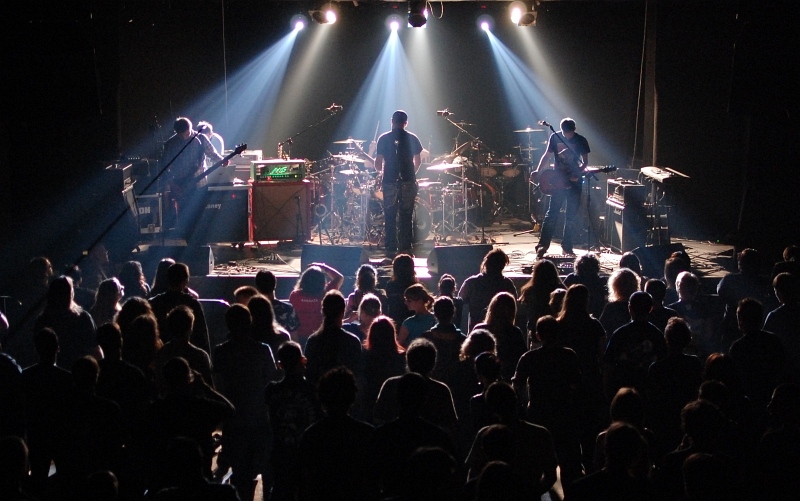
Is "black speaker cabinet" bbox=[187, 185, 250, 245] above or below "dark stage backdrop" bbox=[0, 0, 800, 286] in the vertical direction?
below

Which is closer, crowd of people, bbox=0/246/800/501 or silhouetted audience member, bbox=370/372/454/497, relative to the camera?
crowd of people, bbox=0/246/800/501

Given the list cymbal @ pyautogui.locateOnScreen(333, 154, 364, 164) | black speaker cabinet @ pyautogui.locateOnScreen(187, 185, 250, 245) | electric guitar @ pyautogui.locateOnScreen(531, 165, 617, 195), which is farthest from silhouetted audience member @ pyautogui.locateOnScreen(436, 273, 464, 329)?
cymbal @ pyautogui.locateOnScreen(333, 154, 364, 164)

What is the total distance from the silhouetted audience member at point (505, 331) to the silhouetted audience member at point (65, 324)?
2697 millimetres

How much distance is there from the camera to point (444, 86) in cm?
1958

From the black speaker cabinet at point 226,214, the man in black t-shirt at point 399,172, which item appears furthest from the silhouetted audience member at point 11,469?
the black speaker cabinet at point 226,214

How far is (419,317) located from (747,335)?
7.13 feet

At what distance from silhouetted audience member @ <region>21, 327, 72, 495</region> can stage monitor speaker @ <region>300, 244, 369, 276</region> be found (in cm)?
478

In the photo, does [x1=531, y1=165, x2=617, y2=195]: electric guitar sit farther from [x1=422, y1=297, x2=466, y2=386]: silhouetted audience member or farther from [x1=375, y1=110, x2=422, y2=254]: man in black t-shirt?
[x1=422, y1=297, x2=466, y2=386]: silhouetted audience member

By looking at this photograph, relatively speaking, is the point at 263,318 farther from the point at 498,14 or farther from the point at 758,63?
the point at 498,14

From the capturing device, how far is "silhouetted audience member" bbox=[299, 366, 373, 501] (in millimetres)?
4418

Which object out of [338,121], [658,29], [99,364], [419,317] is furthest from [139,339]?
[338,121]

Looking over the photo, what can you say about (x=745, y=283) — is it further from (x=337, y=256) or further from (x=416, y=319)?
(x=337, y=256)

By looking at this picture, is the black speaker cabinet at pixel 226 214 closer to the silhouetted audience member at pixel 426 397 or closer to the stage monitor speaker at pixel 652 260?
the stage monitor speaker at pixel 652 260

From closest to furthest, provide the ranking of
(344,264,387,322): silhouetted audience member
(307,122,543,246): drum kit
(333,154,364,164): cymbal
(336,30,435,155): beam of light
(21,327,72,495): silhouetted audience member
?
(21,327,72,495): silhouetted audience member < (344,264,387,322): silhouetted audience member < (307,122,543,246): drum kit < (333,154,364,164): cymbal < (336,30,435,155): beam of light
